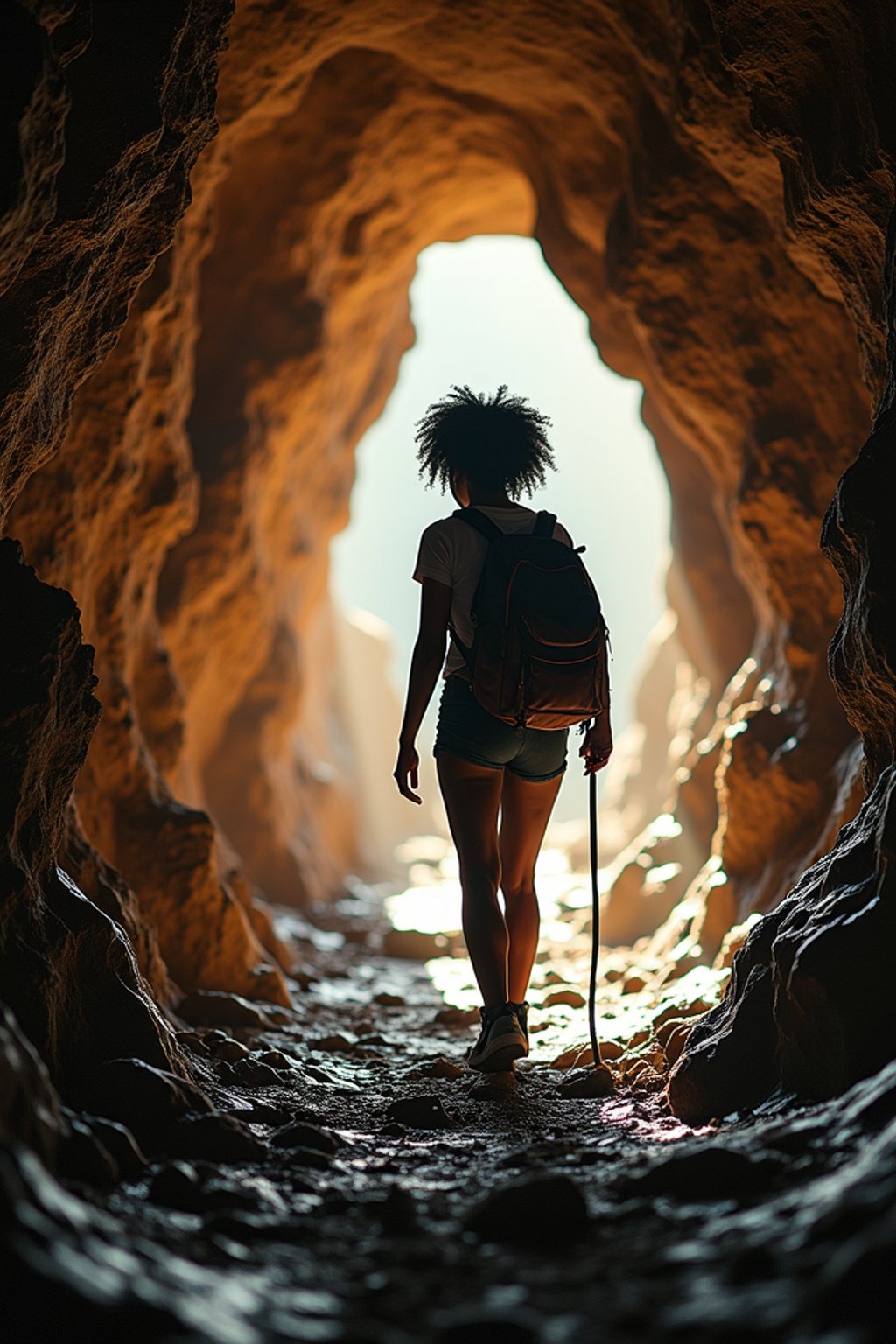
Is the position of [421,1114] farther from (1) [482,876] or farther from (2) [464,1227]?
(2) [464,1227]

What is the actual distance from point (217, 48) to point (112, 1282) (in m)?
3.48

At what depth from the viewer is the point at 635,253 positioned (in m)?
5.66

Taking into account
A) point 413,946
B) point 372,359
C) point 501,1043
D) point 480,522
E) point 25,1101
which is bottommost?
point 413,946

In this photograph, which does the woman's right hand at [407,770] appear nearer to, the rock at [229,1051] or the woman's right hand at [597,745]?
the woman's right hand at [597,745]

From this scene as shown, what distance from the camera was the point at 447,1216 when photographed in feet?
6.02

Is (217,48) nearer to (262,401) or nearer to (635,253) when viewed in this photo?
(635,253)

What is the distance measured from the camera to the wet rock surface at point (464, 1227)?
1239 millimetres

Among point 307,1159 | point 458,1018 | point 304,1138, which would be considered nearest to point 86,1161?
point 307,1159

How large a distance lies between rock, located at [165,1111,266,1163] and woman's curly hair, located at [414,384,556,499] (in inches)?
81.2

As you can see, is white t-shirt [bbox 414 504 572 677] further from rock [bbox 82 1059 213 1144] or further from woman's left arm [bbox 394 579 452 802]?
rock [bbox 82 1059 213 1144]

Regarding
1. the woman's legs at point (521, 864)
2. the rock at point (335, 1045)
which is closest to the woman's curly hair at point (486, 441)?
the woman's legs at point (521, 864)

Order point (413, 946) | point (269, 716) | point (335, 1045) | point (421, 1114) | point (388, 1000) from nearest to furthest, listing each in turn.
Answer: point (421, 1114), point (335, 1045), point (388, 1000), point (413, 946), point (269, 716)

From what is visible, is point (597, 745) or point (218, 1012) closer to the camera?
point (597, 745)

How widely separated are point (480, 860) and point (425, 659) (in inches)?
24.8
